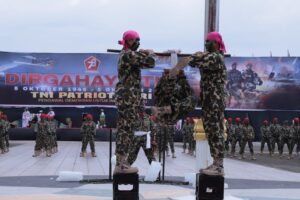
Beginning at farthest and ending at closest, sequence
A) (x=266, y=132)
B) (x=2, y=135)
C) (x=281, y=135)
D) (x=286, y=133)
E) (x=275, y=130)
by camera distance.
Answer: (x=266, y=132)
(x=275, y=130)
(x=281, y=135)
(x=286, y=133)
(x=2, y=135)

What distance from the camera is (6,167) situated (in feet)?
61.4

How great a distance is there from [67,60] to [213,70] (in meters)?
31.4

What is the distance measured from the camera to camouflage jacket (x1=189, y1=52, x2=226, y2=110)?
7828 mm

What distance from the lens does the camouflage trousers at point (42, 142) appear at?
23859mm

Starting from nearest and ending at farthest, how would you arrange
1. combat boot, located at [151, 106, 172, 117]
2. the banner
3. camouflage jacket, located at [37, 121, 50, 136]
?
combat boot, located at [151, 106, 172, 117]
camouflage jacket, located at [37, 121, 50, 136]
the banner

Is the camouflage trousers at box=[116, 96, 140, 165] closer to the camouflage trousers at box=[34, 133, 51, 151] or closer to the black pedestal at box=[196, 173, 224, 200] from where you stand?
the black pedestal at box=[196, 173, 224, 200]

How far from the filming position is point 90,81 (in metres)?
38.4

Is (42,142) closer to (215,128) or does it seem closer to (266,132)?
(266,132)

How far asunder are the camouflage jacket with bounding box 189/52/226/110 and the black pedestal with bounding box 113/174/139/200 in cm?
134

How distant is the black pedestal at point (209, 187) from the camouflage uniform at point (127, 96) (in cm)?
106

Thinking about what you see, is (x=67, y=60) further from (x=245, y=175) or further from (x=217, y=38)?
(x=217, y=38)

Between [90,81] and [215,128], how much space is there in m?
30.9

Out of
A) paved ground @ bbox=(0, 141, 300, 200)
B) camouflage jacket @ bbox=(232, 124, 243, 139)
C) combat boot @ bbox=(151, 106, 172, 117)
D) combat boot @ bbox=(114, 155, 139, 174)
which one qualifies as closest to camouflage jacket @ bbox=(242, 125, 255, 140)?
camouflage jacket @ bbox=(232, 124, 243, 139)

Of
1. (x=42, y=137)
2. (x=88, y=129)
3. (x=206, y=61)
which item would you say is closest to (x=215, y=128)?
(x=206, y=61)
